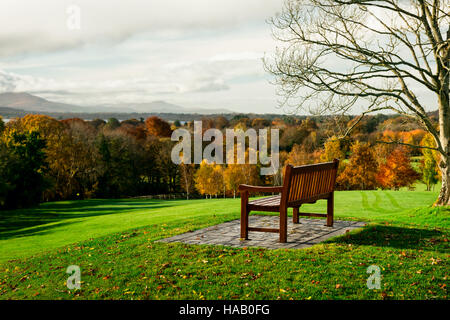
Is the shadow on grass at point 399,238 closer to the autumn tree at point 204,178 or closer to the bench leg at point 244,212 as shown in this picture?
the bench leg at point 244,212

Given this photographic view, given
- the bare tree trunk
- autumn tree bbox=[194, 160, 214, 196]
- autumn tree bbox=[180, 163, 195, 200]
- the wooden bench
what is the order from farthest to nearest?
autumn tree bbox=[180, 163, 195, 200] → autumn tree bbox=[194, 160, 214, 196] → the bare tree trunk → the wooden bench

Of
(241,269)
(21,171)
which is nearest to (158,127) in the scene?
(21,171)

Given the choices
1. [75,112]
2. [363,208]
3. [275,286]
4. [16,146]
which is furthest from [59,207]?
[75,112]

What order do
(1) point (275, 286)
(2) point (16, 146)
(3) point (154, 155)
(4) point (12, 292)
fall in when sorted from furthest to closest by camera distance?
(3) point (154, 155) → (2) point (16, 146) → (4) point (12, 292) → (1) point (275, 286)

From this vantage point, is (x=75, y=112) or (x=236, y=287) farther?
(x=75, y=112)

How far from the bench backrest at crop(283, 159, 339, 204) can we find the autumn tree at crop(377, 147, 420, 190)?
42.5 meters

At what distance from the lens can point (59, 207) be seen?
34.3m

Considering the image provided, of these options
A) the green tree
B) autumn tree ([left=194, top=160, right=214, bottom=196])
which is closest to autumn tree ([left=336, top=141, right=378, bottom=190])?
autumn tree ([left=194, top=160, right=214, bottom=196])

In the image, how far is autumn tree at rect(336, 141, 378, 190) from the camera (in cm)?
4944

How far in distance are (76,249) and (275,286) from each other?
16.6ft

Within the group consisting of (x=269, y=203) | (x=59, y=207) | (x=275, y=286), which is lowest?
(x=59, y=207)

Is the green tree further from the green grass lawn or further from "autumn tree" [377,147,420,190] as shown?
"autumn tree" [377,147,420,190]
